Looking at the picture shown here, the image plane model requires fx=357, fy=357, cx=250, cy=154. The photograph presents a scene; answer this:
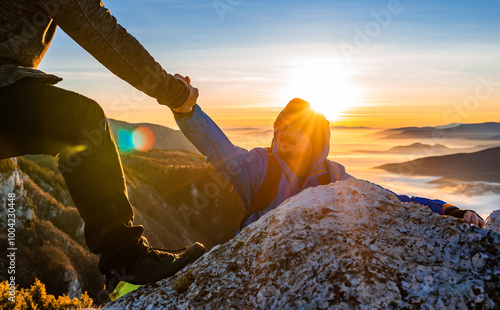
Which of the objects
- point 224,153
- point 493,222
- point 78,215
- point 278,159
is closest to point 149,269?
point 224,153

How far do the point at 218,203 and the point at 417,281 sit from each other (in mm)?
29811

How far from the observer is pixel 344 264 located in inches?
102

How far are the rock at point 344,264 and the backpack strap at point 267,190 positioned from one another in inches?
47.3

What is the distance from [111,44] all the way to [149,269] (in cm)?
204

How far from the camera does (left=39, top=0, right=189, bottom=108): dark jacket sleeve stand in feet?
8.87

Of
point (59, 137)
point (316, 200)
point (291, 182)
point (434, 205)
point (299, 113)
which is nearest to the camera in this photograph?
point (59, 137)

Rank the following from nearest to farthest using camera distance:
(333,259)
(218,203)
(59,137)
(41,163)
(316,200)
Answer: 1. (333,259)
2. (59,137)
3. (316,200)
4. (41,163)
5. (218,203)

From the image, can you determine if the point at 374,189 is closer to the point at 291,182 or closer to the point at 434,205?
the point at 434,205

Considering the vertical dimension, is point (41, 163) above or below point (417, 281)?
below

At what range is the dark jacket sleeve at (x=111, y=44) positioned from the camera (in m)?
2.71

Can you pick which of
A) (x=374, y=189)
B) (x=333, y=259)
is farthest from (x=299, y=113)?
(x=333, y=259)

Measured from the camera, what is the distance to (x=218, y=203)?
3178 centimetres

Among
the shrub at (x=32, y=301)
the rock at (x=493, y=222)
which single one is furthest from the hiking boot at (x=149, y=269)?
the rock at (x=493, y=222)

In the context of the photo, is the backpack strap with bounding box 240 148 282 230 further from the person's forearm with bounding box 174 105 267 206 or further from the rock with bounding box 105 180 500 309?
the rock with bounding box 105 180 500 309
